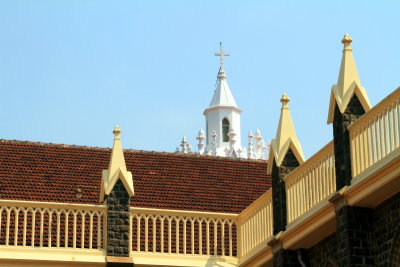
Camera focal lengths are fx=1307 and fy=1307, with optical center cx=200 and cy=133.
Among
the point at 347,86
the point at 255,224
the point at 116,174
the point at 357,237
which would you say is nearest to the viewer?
the point at 357,237

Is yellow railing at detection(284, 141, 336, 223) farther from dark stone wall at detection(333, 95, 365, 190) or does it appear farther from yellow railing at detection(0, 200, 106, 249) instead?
yellow railing at detection(0, 200, 106, 249)

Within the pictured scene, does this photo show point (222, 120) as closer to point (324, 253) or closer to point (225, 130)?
point (225, 130)

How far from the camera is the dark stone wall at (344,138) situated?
86.7ft

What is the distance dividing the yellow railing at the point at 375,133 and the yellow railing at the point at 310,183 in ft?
3.85

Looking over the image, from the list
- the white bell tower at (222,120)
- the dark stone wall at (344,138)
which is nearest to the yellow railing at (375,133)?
the dark stone wall at (344,138)

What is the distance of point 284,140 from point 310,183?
2.70m

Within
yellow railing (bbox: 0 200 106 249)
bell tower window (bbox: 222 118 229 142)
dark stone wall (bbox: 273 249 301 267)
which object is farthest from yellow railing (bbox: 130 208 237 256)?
bell tower window (bbox: 222 118 229 142)

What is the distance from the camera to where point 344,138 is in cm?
2670

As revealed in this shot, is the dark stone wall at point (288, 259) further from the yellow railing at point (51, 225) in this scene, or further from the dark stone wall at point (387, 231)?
the yellow railing at point (51, 225)

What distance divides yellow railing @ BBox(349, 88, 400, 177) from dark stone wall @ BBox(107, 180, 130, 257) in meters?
7.88

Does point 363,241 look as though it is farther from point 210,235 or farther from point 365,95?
point 210,235

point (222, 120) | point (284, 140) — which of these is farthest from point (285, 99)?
point (222, 120)

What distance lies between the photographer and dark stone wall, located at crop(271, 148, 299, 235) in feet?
97.7

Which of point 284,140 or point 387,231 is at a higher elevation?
point 284,140
